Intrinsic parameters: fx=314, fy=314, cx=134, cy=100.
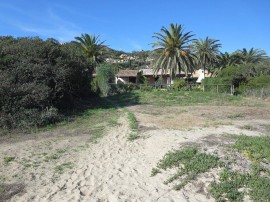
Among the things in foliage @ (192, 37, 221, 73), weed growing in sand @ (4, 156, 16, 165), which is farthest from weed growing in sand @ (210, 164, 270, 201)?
foliage @ (192, 37, 221, 73)

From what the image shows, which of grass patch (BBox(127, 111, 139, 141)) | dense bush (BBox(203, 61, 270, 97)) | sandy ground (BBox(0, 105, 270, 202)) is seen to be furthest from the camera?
dense bush (BBox(203, 61, 270, 97))

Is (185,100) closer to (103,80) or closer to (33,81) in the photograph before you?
(103,80)

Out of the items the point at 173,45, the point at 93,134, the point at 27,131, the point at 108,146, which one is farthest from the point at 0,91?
the point at 173,45

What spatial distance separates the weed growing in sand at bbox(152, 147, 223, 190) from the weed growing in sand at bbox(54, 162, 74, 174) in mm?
2117

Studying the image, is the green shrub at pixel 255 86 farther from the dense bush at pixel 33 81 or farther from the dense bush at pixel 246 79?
the dense bush at pixel 33 81

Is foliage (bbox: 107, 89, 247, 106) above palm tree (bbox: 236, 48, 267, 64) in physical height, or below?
below

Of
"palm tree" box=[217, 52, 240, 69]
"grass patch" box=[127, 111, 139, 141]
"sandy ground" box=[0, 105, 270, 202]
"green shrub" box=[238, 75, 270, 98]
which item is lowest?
"sandy ground" box=[0, 105, 270, 202]

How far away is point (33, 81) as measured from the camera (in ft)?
51.5

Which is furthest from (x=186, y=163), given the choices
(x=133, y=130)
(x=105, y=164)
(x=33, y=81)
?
(x=33, y=81)

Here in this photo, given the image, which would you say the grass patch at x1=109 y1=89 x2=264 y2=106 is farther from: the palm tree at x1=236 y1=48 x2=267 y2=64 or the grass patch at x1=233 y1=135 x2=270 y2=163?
the palm tree at x1=236 y1=48 x2=267 y2=64

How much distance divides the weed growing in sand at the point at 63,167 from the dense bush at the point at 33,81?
593cm

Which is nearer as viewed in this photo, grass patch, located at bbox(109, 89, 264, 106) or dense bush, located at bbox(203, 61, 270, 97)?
grass patch, located at bbox(109, 89, 264, 106)

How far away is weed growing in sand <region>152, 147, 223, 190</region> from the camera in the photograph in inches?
261

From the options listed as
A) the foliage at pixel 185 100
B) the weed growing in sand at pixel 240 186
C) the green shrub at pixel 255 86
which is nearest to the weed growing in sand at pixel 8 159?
the weed growing in sand at pixel 240 186
